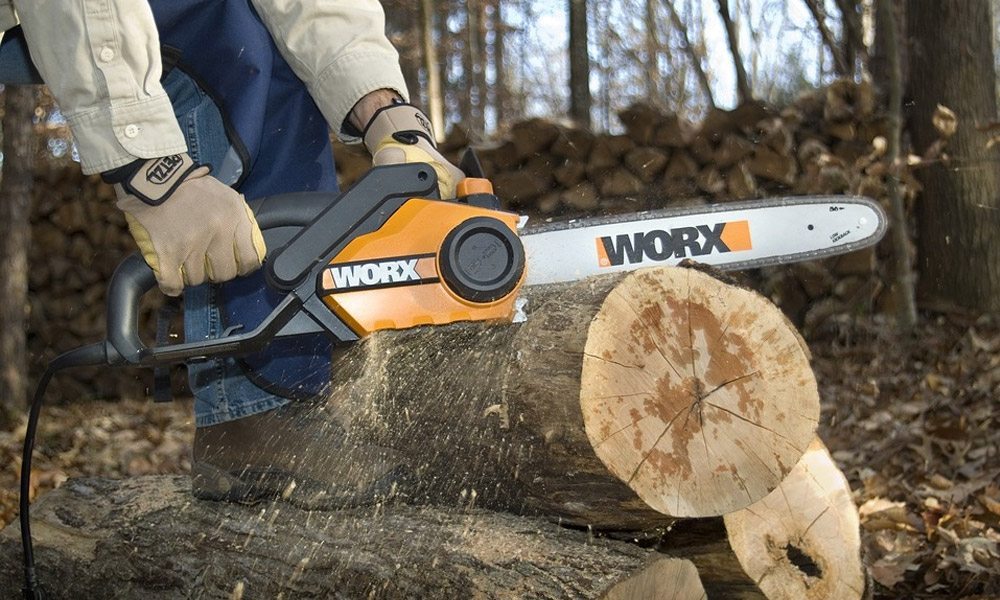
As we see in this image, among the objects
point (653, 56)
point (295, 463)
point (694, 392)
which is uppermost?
point (653, 56)

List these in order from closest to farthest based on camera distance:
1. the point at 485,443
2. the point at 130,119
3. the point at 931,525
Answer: the point at 130,119 → the point at 485,443 → the point at 931,525

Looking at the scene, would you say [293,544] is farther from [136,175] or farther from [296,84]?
[296,84]

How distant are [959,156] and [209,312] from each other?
4.46 m

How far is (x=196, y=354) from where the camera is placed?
1.75 metres

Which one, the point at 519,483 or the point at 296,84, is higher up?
the point at 296,84

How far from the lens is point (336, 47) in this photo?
2.05m

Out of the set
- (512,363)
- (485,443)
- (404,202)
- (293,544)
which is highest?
(404,202)

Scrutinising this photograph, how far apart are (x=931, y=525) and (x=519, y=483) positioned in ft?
4.66

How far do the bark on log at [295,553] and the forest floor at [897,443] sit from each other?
103 centimetres

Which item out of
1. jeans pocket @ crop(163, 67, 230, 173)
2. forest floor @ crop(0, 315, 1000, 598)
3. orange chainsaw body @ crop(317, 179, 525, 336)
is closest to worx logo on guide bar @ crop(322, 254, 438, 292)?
orange chainsaw body @ crop(317, 179, 525, 336)

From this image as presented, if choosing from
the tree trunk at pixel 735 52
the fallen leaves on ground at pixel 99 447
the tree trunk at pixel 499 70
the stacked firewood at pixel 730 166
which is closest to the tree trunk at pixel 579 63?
the tree trunk at pixel 735 52

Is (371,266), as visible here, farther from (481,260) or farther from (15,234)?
(15,234)

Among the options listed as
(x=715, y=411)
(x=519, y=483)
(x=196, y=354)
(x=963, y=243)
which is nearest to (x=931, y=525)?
(x=715, y=411)

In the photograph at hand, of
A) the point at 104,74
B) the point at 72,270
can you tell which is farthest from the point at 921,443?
the point at 72,270
